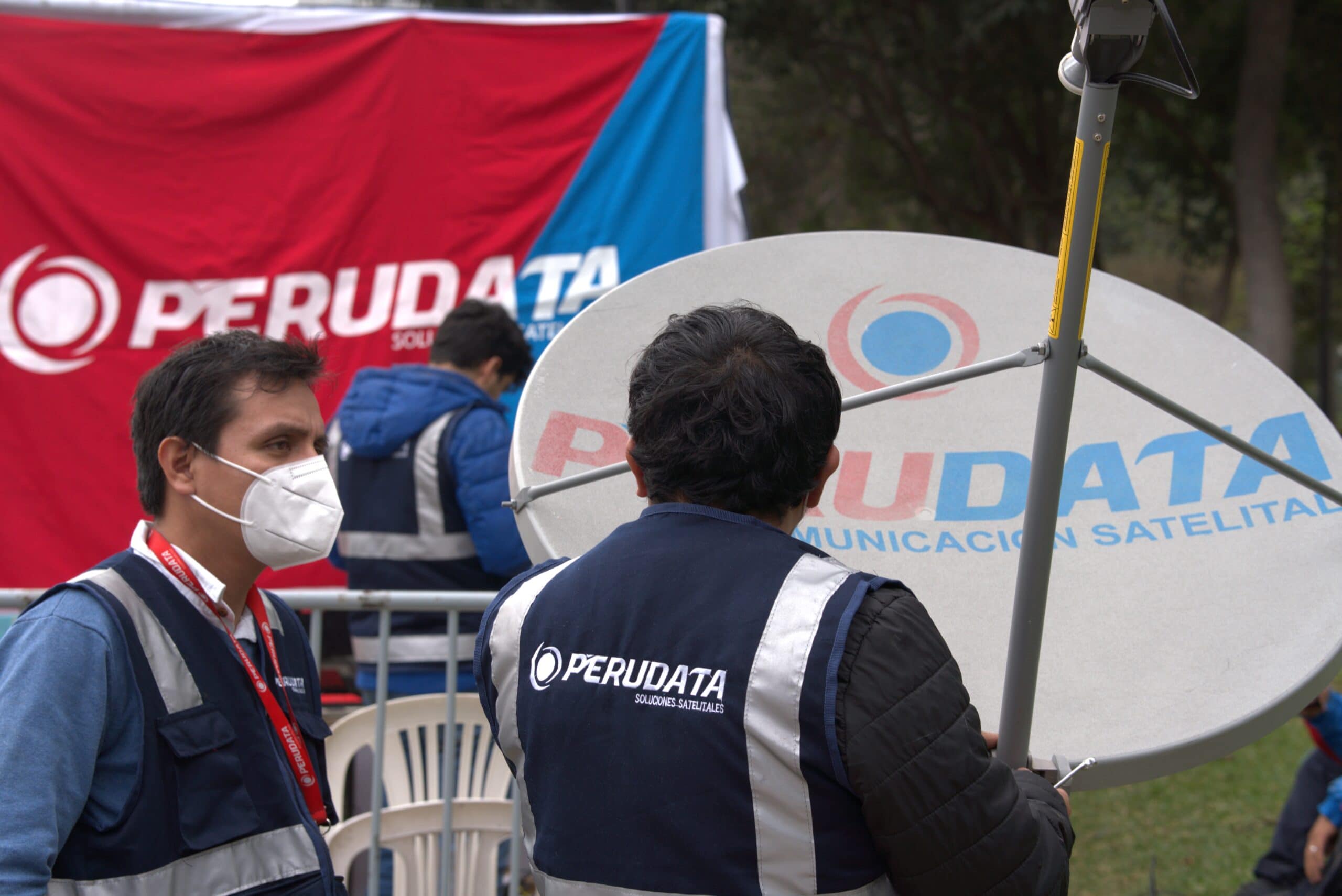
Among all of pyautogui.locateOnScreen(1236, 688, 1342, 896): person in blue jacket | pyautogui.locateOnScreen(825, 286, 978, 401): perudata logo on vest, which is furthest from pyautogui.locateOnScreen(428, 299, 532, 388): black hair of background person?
pyautogui.locateOnScreen(1236, 688, 1342, 896): person in blue jacket

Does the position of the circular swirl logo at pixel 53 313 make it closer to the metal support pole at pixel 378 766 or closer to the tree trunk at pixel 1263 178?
the metal support pole at pixel 378 766

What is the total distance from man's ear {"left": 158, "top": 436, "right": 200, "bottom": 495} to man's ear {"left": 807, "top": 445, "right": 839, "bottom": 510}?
1.04 m

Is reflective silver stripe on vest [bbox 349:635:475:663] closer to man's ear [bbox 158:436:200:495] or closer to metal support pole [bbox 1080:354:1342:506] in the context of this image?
man's ear [bbox 158:436:200:495]

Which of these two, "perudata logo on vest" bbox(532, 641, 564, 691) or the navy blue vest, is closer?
"perudata logo on vest" bbox(532, 641, 564, 691)

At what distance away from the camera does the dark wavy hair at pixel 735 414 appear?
154cm

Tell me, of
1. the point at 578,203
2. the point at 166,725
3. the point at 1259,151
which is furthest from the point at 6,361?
the point at 1259,151

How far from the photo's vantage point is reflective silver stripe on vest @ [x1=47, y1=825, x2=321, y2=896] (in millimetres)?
1673

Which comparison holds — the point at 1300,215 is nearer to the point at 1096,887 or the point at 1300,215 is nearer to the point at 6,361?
the point at 1096,887

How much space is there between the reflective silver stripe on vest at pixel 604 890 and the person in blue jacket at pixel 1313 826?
3.14 metres

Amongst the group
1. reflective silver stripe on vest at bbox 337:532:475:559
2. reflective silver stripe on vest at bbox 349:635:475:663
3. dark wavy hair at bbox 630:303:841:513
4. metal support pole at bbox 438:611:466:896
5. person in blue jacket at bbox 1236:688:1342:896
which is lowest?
person in blue jacket at bbox 1236:688:1342:896

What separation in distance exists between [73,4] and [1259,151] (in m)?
9.14

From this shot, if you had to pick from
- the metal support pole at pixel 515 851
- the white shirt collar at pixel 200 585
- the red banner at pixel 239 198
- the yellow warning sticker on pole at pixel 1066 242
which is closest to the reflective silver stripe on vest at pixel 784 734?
the yellow warning sticker on pole at pixel 1066 242

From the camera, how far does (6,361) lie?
4.59 m

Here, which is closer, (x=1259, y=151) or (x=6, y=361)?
(x=6, y=361)
